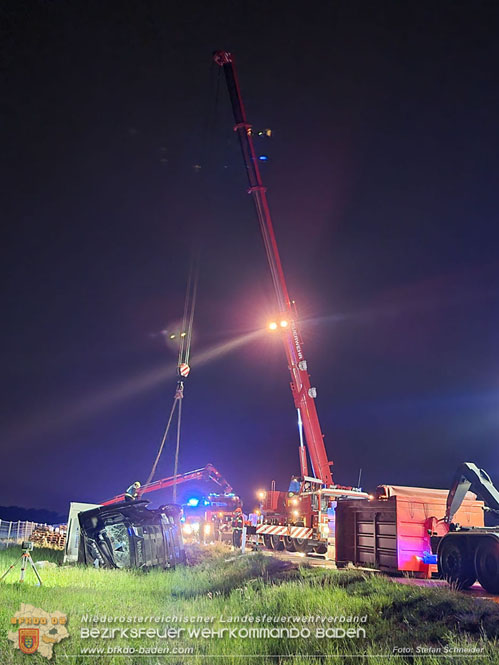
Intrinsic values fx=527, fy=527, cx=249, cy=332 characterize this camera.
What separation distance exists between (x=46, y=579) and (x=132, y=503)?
4.12 meters

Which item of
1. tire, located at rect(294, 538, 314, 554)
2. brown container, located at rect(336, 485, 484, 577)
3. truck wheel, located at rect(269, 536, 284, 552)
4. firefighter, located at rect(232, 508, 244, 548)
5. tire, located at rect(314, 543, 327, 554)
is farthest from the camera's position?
firefighter, located at rect(232, 508, 244, 548)

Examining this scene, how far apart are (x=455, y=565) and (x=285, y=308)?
1834 centimetres

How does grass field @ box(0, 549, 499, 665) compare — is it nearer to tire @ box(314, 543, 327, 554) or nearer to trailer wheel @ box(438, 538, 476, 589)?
trailer wheel @ box(438, 538, 476, 589)

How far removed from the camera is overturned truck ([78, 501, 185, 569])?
15.8 m

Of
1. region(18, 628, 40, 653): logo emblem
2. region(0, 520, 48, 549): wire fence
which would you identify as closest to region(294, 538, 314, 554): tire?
region(18, 628, 40, 653): logo emblem

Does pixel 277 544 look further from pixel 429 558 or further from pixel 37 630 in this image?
pixel 37 630

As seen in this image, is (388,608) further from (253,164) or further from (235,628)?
(253,164)

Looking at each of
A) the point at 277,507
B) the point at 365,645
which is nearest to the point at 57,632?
the point at 365,645

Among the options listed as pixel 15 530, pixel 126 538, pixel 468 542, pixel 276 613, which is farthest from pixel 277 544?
pixel 15 530

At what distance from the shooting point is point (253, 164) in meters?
30.5

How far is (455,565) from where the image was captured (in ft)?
Answer: 34.9

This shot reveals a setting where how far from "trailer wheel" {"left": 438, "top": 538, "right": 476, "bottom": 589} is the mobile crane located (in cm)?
984

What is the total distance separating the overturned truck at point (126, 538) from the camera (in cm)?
1580

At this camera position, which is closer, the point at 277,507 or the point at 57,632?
the point at 57,632
